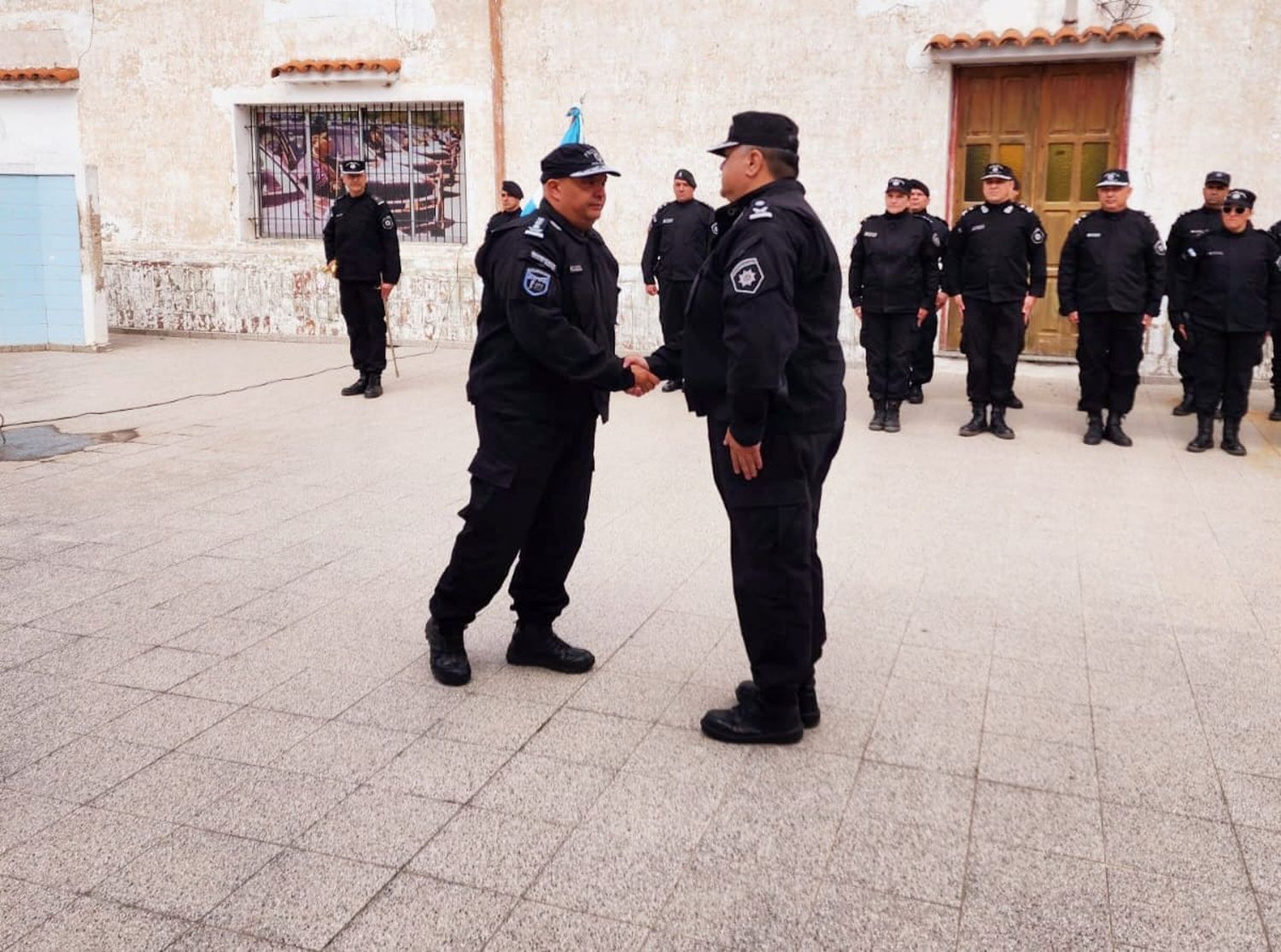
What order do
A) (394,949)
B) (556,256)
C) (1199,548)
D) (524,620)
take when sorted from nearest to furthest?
(394,949)
(556,256)
(524,620)
(1199,548)

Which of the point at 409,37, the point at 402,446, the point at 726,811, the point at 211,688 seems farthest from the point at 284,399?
the point at 726,811

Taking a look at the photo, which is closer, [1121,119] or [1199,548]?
[1199,548]

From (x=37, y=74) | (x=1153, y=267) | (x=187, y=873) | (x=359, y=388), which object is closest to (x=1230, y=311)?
(x=1153, y=267)

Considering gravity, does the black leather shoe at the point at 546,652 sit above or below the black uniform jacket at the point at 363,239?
below

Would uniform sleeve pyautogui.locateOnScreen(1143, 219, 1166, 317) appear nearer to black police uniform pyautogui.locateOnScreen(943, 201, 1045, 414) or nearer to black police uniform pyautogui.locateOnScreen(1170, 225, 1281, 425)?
black police uniform pyautogui.locateOnScreen(1170, 225, 1281, 425)

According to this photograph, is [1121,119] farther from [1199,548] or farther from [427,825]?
[427,825]

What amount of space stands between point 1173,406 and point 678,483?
524cm

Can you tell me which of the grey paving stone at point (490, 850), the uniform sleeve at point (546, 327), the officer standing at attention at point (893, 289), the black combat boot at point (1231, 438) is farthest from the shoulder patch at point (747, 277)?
the black combat boot at point (1231, 438)

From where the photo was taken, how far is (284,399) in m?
10.5

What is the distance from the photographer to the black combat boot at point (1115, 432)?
28.6 feet

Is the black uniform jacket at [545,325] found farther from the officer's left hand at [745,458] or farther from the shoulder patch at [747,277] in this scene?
the shoulder patch at [747,277]

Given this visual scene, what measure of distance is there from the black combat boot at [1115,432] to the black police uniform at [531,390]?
5.65m

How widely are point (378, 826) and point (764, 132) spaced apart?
224 cm

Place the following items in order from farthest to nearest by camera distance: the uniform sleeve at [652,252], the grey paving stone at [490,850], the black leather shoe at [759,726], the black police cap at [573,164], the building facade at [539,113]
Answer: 1. the building facade at [539,113]
2. the uniform sleeve at [652,252]
3. the black police cap at [573,164]
4. the black leather shoe at [759,726]
5. the grey paving stone at [490,850]
